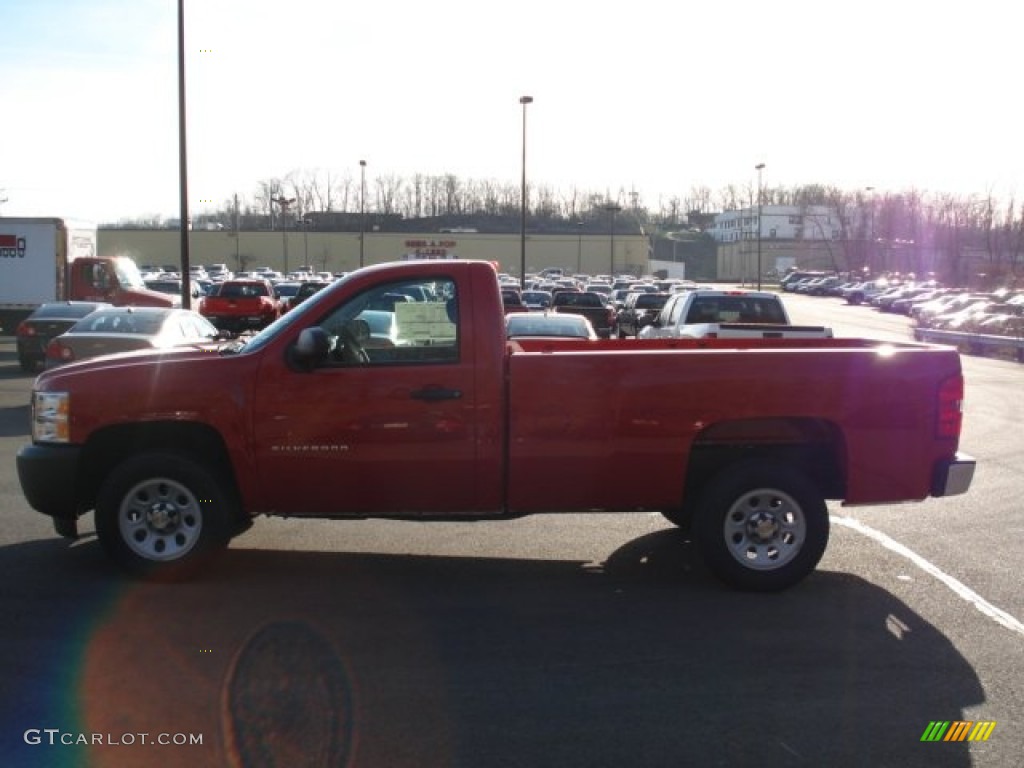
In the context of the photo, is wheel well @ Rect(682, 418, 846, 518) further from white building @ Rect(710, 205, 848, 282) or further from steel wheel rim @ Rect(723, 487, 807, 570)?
white building @ Rect(710, 205, 848, 282)

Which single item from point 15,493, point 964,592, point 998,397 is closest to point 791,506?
point 964,592

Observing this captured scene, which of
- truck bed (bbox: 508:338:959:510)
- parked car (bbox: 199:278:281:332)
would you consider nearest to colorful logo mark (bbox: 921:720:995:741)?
truck bed (bbox: 508:338:959:510)

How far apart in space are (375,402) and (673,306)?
1327 centimetres

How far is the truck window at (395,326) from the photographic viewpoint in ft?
22.4

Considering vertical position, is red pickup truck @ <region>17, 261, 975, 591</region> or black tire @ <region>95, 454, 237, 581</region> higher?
red pickup truck @ <region>17, 261, 975, 591</region>

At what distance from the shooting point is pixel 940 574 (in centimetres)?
735

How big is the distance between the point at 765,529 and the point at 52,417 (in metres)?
4.69

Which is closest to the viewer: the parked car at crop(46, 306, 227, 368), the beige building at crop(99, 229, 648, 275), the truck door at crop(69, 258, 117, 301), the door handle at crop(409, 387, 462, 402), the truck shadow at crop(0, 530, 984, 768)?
the truck shadow at crop(0, 530, 984, 768)

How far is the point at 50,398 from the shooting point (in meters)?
6.93

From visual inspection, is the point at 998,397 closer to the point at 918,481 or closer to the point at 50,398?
the point at 918,481

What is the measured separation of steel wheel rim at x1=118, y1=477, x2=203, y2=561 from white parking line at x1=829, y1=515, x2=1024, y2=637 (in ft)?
16.2

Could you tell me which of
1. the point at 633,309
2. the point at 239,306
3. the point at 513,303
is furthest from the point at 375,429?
the point at 633,309

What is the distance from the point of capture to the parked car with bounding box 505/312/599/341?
15.3 m

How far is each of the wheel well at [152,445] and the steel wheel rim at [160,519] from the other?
0.24 metres
